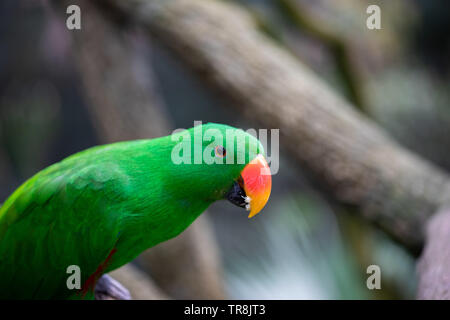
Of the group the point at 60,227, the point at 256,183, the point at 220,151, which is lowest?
the point at 60,227

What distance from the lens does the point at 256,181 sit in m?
1.55

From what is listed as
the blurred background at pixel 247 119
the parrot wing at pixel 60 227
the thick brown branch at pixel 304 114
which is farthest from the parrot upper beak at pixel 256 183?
the thick brown branch at pixel 304 114

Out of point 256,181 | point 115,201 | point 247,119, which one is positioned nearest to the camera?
point 256,181

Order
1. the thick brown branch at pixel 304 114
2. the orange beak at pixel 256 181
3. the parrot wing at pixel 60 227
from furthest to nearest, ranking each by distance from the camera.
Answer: the thick brown branch at pixel 304 114 < the parrot wing at pixel 60 227 < the orange beak at pixel 256 181

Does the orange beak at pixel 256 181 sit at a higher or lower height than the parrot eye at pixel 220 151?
lower

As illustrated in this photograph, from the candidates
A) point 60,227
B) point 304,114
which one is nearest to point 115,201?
point 60,227

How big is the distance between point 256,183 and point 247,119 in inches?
78.3

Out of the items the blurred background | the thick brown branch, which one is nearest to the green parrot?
the blurred background

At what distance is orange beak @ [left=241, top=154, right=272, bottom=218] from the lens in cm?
155

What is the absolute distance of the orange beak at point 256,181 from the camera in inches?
60.9

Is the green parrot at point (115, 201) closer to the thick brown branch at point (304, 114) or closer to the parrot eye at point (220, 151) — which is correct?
the parrot eye at point (220, 151)

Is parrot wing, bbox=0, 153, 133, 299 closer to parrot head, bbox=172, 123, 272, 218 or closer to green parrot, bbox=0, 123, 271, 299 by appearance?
green parrot, bbox=0, 123, 271, 299

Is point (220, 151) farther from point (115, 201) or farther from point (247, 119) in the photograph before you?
point (247, 119)

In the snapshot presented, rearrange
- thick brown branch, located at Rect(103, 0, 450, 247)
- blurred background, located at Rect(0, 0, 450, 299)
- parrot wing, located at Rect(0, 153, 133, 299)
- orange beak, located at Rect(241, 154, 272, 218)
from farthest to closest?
blurred background, located at Rect(0, 0, 450, 299), thick brown branch, located at Rect(103, 0, 450, 247), parrot wing, located at Rect(0, 153, 133, 299), orange beak, located at Rect(241, 154, 272, 218)
